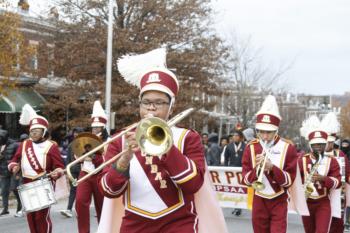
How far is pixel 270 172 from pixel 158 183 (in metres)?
3.99

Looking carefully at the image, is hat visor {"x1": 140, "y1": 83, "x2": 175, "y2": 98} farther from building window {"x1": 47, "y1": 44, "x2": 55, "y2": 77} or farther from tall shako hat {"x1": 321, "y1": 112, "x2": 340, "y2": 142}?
building window {"x1": 47, "y1": 44, "x2": 55, "y2": 77}

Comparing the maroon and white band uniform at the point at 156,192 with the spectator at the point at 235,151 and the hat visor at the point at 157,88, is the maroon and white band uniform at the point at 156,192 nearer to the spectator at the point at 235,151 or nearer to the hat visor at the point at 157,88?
the hat visor at the point at 157,88

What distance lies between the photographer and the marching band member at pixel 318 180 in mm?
9539

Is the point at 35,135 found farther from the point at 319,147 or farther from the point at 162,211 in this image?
the point at 162,211

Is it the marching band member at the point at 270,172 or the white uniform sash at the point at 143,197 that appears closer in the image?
A: the white uniform sash at the point at 143,197

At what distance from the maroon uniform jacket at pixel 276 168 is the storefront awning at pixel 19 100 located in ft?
70.9

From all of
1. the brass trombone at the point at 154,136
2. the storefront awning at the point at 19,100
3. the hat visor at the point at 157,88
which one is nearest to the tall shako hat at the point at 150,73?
the hat visor at the point at 157,88

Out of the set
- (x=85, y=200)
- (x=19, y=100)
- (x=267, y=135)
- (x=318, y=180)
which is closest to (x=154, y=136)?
(x=267, y=135)

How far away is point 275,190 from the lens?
27.8 feet

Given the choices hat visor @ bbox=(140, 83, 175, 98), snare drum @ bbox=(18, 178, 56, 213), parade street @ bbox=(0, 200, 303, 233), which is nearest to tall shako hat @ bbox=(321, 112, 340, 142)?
parade street @ bbox=(0, 200, 303, 233)

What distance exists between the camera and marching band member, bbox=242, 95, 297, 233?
27.4ft

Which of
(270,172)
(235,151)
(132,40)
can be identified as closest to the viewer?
(270,172)

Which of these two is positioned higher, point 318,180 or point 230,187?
point 318,180

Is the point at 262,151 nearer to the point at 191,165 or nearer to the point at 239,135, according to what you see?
the point at 191,165
